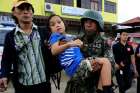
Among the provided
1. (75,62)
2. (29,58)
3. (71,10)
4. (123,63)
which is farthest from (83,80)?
(71,10)

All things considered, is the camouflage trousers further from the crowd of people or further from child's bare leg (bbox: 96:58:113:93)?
child's bare leg (bbox: 96:58:113:93)

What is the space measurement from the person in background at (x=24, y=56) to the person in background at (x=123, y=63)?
5.14m

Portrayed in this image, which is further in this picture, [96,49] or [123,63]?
[123,63]

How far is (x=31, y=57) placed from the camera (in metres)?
4.23

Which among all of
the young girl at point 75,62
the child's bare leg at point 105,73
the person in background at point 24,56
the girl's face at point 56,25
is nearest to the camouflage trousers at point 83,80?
the young girl at point 75,62

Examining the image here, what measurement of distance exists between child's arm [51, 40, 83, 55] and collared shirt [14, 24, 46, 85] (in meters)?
0.15

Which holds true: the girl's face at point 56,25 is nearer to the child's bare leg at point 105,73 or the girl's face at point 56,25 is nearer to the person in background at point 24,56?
the person in background at point 24,56

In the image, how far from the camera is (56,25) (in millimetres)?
4379

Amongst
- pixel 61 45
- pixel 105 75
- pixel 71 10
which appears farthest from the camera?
pixel 71 10

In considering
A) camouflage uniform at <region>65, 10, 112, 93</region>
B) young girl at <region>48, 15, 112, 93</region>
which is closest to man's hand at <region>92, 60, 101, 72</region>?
young girl at <region>48, 15, 112, 93</region>

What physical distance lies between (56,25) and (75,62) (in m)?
0.44

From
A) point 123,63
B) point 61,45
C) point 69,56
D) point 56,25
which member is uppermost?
point 56,25

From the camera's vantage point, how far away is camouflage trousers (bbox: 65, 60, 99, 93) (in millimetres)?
4133

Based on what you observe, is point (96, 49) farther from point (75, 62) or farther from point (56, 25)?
point (56, 25)
